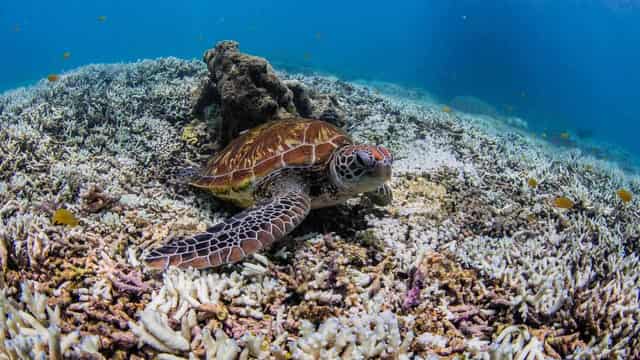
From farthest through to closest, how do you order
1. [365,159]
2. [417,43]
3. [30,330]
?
[417,43], [365,159], [30,330]

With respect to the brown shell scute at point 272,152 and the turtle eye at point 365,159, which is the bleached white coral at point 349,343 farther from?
the brown shell scute at point 272,152

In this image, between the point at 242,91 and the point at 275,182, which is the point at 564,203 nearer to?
the point at 275,182

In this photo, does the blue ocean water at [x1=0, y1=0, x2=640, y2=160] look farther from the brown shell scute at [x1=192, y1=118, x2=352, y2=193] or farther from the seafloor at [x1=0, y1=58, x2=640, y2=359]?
the brown shell scute at [x1=192, y1=118, x2=352, y2=193]

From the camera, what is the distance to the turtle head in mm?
2863

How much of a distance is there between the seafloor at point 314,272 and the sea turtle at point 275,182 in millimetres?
179

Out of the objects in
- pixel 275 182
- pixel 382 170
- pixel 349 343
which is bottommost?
pixel 349 343

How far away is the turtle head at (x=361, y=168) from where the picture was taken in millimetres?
2863

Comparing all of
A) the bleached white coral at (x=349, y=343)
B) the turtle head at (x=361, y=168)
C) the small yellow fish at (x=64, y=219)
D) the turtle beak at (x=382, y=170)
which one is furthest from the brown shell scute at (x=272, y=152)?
the bleached white coral at (x=349, y=343)

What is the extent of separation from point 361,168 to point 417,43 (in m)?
130

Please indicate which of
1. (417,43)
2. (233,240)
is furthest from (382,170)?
(417,43)

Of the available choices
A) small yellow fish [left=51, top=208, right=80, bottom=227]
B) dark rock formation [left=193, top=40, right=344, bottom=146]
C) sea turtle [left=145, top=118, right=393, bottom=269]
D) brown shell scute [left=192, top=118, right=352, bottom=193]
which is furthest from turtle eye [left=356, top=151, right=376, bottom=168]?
small yellow fish [left=51, top=208, right=80, bottom=227]

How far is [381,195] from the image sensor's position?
12.2 ft

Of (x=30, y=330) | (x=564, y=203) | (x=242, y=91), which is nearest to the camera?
(x=30, y=330)

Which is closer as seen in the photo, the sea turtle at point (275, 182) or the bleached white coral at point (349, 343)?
the bleached white coral at point (349, 343)
